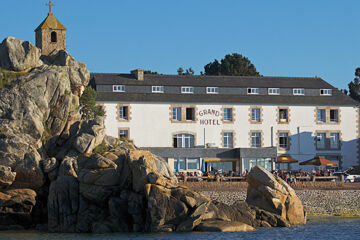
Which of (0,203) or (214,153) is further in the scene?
(214,153)

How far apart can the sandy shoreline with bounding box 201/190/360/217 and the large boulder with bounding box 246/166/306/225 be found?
6.93 metres

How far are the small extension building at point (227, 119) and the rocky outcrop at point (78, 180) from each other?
1533cm

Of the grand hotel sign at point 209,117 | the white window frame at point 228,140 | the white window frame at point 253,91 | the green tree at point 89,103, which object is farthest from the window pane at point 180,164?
the white window frame at point 253,91

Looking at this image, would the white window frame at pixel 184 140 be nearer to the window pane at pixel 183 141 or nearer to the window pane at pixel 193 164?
the window pane at pixel 183 141

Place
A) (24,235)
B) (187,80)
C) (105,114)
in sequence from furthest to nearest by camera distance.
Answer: (187,80) < (105,114) < (24,235)

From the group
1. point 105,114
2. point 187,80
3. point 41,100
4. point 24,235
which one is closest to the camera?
point 24,235

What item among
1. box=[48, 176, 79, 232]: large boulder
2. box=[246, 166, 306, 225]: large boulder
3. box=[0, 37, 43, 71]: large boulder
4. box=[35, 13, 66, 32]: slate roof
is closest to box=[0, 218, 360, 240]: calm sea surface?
box=[48, 176, 79, 232]: large boulder

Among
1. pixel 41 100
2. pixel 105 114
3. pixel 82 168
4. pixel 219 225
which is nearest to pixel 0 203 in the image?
pixel 82 168

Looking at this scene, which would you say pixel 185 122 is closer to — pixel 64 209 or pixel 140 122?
pixel 140 122

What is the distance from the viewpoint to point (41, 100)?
4706cm

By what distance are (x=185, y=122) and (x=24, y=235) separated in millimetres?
29499

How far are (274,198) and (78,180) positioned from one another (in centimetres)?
1256

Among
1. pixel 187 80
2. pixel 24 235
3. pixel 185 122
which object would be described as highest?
pixel 187 80

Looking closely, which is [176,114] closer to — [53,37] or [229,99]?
[229,99]
